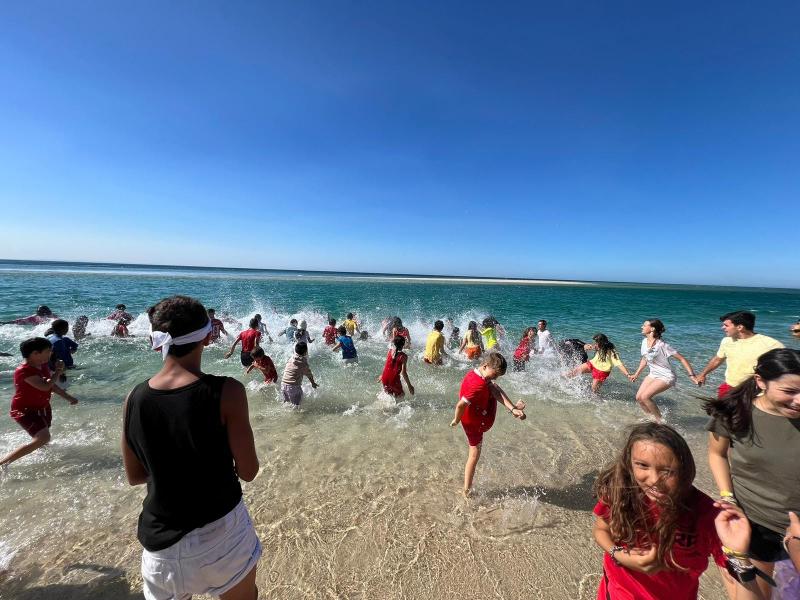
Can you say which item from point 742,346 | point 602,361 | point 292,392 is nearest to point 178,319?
point 292,392

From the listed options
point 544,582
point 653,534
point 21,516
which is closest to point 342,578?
point 544,582

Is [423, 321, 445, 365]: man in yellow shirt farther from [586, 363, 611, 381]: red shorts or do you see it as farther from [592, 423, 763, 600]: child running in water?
[592, 423, 763, 600]: child running in water

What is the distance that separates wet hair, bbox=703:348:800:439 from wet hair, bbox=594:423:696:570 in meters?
0.99

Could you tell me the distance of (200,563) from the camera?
1.95 metres

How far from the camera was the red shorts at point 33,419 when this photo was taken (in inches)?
185

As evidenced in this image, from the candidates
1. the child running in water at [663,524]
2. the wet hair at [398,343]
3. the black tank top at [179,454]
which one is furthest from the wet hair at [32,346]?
the child running in water at [663,524]

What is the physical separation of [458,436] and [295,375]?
3635mm

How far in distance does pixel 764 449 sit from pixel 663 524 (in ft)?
4.01

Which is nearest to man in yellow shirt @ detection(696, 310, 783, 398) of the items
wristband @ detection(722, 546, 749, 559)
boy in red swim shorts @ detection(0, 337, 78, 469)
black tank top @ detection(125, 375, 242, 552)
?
wristband @ detection(722, 546, 749, 559)

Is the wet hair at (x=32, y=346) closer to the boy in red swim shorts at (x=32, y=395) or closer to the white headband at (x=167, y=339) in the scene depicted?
the boy in red swim shorts at (x=32, y=395)

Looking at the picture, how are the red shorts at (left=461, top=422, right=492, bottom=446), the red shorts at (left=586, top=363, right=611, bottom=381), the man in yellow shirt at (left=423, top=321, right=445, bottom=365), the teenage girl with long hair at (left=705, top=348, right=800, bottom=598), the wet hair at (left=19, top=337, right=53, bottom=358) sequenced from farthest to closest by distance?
the man in yellow shirt at (left=423, top=321, right=445, bottom=365), the red shorts at (left=586, top=363, right=611, bottom=381), the wet hair at (left=19, top=337, right=53, bottom=358), the red shorts at (left=461, top=422, right=492, bottom=446), the teenage girl with long hair at (left=705, top=348, right=800, bottom=598)

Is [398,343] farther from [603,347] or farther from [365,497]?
[603,347]

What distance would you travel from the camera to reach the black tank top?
5.94ft

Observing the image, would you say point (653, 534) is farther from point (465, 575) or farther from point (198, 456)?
point (198, 456)
